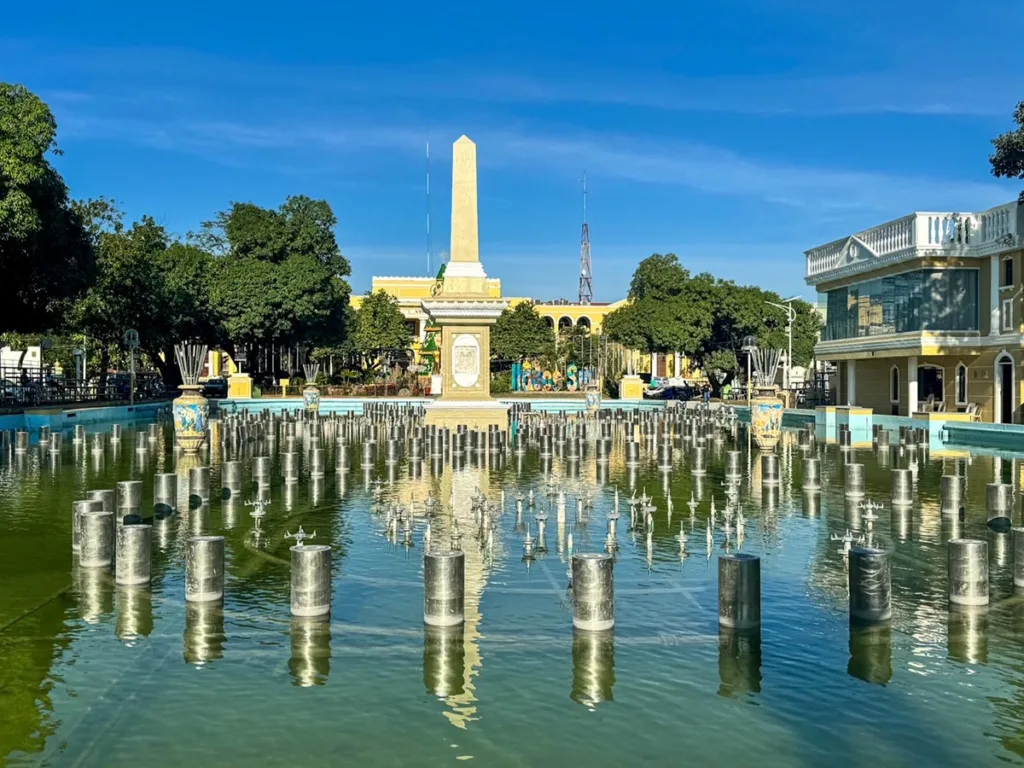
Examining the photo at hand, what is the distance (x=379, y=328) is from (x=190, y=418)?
6129 centimetres

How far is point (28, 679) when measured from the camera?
9.41 m

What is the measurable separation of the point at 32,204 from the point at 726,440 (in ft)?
92.3

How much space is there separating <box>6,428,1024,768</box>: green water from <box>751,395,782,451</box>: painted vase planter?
17.0 metres

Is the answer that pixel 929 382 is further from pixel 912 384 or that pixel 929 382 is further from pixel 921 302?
pixel 921 302

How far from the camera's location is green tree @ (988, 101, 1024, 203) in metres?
38.7

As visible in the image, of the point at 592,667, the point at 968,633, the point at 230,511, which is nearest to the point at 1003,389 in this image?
the point at 230,511

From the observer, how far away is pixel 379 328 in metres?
91.9

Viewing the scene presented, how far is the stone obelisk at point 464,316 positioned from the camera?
39594 millimetres

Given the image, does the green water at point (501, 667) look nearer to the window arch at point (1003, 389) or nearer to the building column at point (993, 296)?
the window arch at point (1003, 389)

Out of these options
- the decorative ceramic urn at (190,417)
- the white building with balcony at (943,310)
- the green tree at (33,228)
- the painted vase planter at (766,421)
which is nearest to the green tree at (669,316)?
the white building with balcony at (943,310)

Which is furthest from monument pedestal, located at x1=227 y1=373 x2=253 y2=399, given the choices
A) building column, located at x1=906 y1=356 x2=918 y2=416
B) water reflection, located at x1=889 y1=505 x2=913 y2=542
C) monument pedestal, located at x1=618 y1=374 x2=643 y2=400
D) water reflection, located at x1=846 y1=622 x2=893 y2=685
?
water reflection, located at x1=846 y1=622 x2=893 y2=685

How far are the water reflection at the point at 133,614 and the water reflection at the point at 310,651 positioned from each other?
165 cm

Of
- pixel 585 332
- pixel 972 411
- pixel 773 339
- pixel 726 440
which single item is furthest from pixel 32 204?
pixel 585 332

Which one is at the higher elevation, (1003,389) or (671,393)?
(1003,389)
